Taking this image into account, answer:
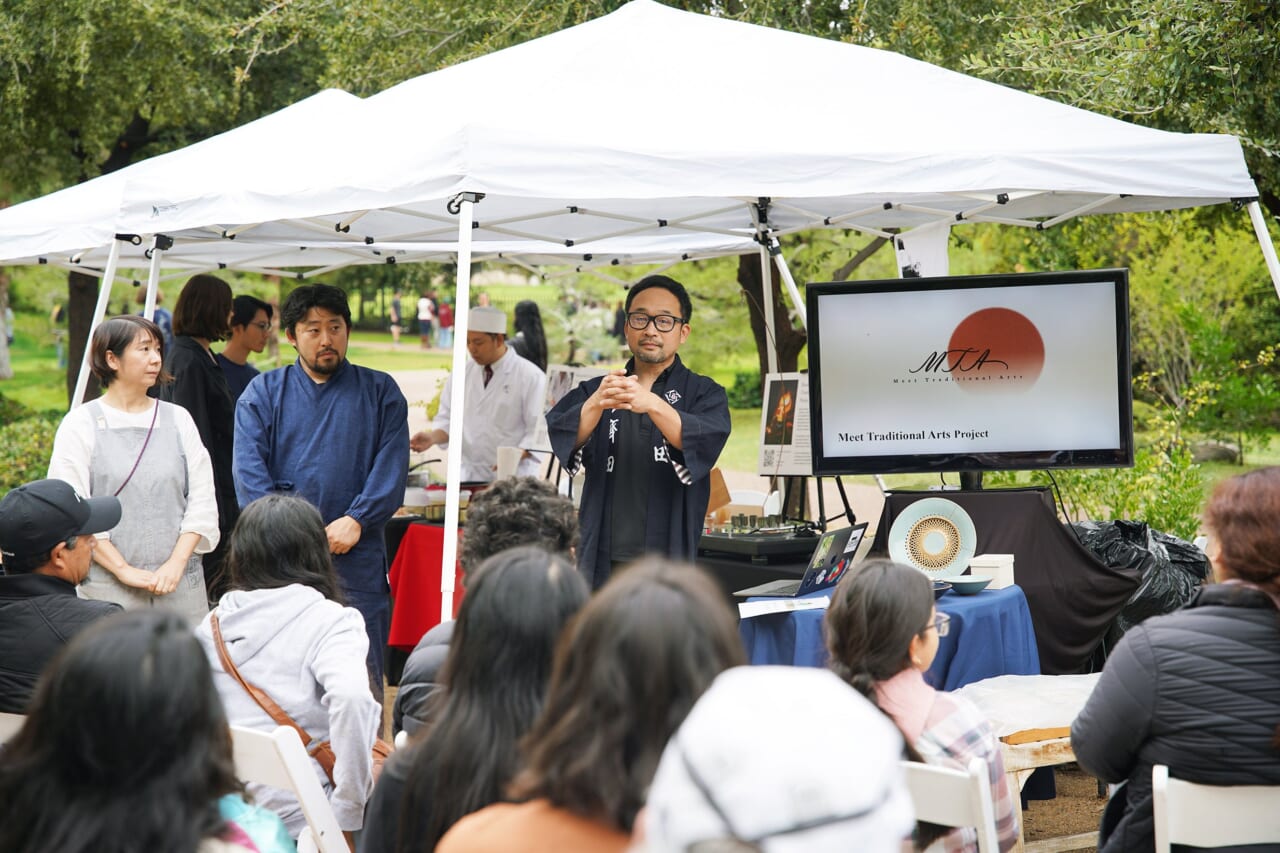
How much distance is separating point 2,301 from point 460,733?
27.3 meters

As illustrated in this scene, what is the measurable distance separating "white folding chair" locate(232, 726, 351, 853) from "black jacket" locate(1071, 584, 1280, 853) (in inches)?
62.8

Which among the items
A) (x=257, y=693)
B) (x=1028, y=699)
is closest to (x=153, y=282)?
(x=257, y=693)

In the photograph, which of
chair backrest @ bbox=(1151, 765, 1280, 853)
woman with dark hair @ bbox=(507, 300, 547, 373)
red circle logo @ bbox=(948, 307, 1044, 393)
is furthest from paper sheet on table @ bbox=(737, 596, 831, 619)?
woman with dark hair @ bbox=(507, 300, 547, 373)

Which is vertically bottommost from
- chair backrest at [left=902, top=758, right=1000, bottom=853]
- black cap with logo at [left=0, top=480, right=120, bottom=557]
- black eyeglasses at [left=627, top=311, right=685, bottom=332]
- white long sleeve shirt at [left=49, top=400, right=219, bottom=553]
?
chair backrest at [left=902, top=758, right=1000, bottom=853]

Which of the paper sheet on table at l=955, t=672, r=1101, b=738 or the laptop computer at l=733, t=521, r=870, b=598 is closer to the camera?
the paper sheet on table at l=955, t=672, r=1101, b=738

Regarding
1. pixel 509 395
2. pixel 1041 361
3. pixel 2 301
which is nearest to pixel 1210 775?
pixel 1041 361

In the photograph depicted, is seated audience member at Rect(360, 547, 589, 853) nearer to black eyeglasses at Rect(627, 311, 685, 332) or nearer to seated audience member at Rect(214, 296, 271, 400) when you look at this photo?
black eyeglasses at Rect(627, 311, 685, 332)

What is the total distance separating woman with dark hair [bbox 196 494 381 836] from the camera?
9.38 feet

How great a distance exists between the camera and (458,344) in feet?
12.8

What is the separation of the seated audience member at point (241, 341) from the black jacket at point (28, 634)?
9.77 ft

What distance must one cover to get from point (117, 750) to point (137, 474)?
9.61 feet

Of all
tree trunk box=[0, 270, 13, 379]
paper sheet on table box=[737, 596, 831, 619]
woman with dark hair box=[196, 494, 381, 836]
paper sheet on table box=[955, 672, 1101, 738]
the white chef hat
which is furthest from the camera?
tree trunk box=[0, 270, 13, 379]

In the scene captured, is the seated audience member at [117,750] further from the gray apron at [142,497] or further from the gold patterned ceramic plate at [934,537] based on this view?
the gold patterned ceramic plate at [934,537]

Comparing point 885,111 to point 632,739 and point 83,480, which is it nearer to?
point 83,480
